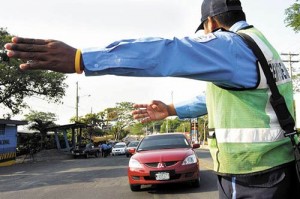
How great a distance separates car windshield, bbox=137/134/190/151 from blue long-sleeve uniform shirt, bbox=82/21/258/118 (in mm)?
8343

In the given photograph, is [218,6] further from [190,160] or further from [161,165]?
[190,160]

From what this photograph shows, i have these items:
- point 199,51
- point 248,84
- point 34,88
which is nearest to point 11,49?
point 199,51

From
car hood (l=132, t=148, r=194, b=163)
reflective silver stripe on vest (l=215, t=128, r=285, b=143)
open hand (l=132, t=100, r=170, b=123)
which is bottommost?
car hood (l=132, t=148, r=194, b=163)

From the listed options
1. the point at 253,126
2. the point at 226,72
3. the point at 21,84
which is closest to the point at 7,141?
the point at 21,84

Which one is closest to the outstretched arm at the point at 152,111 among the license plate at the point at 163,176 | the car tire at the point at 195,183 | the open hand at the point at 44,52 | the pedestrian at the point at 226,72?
the pedestrian at the point at 226,72

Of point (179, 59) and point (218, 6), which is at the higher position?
point (218, 6)

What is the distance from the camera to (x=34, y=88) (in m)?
32.8

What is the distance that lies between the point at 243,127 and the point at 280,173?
0.32m

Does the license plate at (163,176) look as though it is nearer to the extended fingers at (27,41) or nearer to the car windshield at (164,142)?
the car windshield at (164,142)

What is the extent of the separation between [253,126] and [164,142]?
28.1ft

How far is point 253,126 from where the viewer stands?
217cm

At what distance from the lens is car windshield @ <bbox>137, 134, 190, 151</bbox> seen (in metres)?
10.4

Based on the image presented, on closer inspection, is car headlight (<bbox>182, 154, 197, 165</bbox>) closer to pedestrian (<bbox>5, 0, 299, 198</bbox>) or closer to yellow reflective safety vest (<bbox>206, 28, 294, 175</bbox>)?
pedestrian (<bbox>5, 0, 299, 198</bbox>)

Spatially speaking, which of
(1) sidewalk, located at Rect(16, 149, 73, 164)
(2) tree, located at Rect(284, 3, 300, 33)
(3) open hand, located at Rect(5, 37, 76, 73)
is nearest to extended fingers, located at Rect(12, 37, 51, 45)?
(3) open hand, located at Rect(5, 37, 76, 73)
